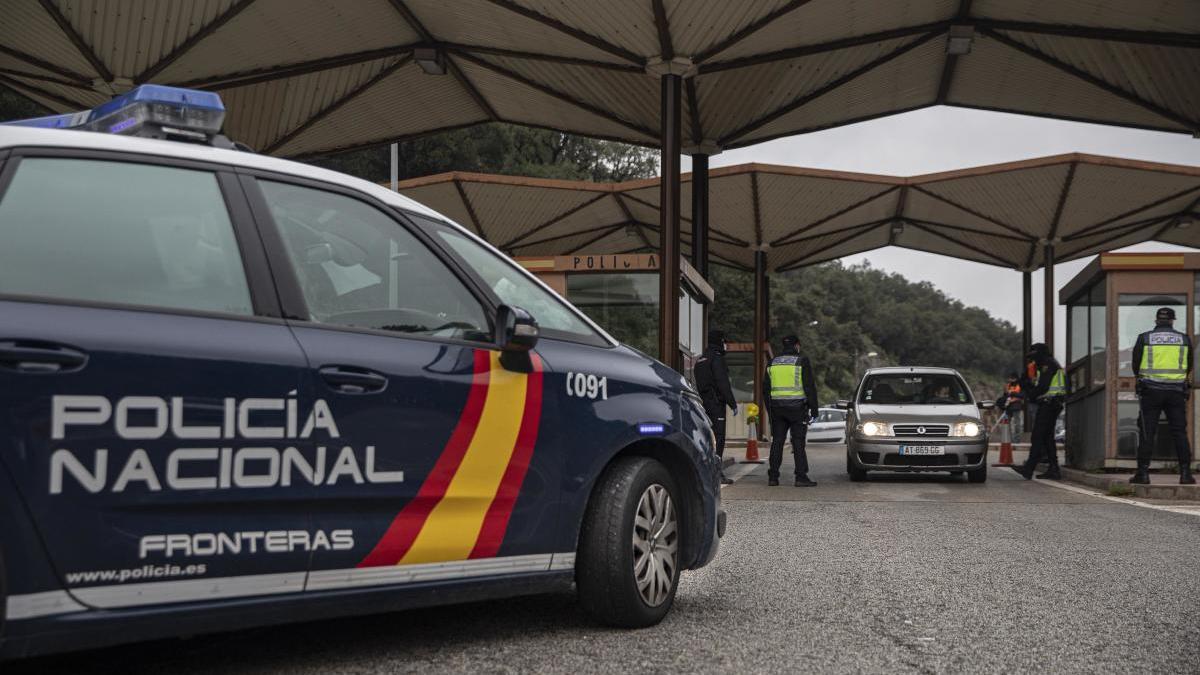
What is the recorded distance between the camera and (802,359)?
48.3 ft

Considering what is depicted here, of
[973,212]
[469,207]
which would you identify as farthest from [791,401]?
[469,207]

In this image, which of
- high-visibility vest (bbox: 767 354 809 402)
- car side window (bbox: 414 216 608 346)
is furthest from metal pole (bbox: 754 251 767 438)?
car side window (bbox: 414 216 608 346)

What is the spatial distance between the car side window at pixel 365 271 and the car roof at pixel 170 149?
6 centimetres

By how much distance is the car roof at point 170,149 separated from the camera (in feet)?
11.4

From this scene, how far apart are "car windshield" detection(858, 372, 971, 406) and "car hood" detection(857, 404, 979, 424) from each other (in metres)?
0.24

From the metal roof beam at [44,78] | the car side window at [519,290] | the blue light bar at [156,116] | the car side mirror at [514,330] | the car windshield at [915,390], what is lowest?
the car windshield at [915,390]

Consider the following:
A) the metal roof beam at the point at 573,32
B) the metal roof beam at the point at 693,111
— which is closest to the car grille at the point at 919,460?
the metal roof beam at the point at 573,32

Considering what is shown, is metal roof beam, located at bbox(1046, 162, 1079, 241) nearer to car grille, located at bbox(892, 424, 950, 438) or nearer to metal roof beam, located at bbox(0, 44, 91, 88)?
car grille, located at bbox(892, 424, 950, 438)

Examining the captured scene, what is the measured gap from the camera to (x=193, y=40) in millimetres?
17562

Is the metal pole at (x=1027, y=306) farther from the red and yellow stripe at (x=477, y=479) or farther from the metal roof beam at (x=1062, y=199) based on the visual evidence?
the red and yellow stripe at (x=477, y=479)

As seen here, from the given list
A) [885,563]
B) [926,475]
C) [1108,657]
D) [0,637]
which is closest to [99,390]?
[0,637]

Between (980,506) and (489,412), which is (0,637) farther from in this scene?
(980,506)

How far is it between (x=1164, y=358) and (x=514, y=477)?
1016cm

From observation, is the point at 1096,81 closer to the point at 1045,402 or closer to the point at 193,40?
the point at 1045,402
